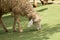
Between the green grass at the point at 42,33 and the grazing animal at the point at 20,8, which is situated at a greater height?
the grazing animal at the point at 20,8

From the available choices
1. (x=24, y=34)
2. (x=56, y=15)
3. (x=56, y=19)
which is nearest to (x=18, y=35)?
(x=24, y=34)

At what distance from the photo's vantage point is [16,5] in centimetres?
588

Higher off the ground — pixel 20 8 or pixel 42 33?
pixel 20 8

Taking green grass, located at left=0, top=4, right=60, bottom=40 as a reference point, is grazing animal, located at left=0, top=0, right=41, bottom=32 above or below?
above

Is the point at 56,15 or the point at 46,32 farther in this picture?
the point at 56,15

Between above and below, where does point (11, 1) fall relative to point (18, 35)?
above

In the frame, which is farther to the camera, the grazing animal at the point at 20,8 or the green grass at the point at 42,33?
the grazing animal at the point at 20,8

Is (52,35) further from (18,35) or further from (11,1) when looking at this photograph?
(11,1)

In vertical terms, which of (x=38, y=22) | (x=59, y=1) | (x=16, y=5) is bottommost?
(x=59, y=1)

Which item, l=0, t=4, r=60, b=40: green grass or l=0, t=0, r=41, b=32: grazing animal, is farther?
l=0, t=0, r=41, b=32: grazing animal

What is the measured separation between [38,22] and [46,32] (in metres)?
0.36

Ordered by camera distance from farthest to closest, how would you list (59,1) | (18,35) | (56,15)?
(59,1) < (56,15) < (18,35)

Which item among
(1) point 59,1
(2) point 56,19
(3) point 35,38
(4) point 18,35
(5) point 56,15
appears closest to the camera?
(3) point 35,38

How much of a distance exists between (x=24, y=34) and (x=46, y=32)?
0.62m
